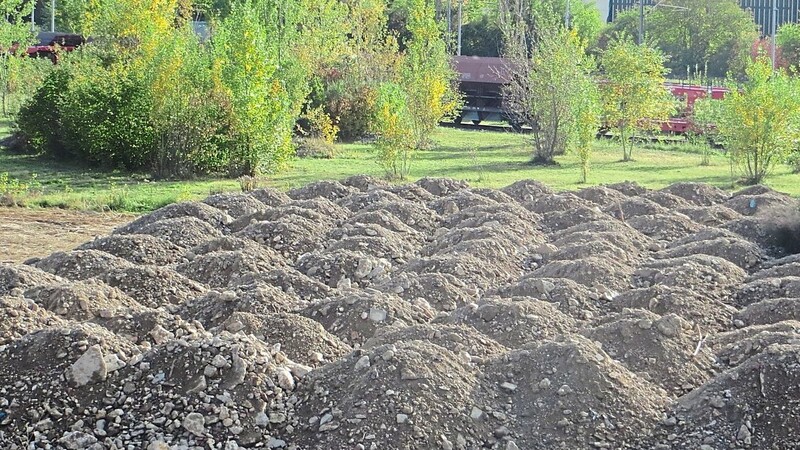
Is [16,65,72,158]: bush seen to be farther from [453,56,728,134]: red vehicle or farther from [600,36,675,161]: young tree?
[453,56,728,134]: red vehicle

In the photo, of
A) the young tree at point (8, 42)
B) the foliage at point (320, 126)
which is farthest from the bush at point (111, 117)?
the young tree at point (8, 42)

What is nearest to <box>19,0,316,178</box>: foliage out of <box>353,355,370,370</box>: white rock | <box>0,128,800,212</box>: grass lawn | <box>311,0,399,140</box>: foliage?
<box>0,128,800,212</box>: grass lawn

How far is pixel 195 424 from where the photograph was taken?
5.27 metres

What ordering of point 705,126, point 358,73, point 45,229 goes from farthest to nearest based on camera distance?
point 358,73 → point 705,126 → point 45,229

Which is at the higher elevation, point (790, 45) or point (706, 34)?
point (706, 34)

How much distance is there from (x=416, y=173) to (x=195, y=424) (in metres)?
13.5

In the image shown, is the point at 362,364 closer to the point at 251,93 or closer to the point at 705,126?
the point at 251,93

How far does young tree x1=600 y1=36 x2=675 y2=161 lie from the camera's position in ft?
73.2

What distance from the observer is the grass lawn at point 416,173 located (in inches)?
577

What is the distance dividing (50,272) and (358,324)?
261 cm

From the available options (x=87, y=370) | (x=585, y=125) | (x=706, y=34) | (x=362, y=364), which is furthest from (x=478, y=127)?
(x=87, y=370)

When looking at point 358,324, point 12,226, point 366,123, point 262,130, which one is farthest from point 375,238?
point 366,123

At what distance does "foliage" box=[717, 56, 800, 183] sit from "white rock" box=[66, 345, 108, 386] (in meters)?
14.5

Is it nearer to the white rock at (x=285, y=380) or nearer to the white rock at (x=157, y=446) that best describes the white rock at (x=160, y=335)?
the white rock at (x=285, y=380)
